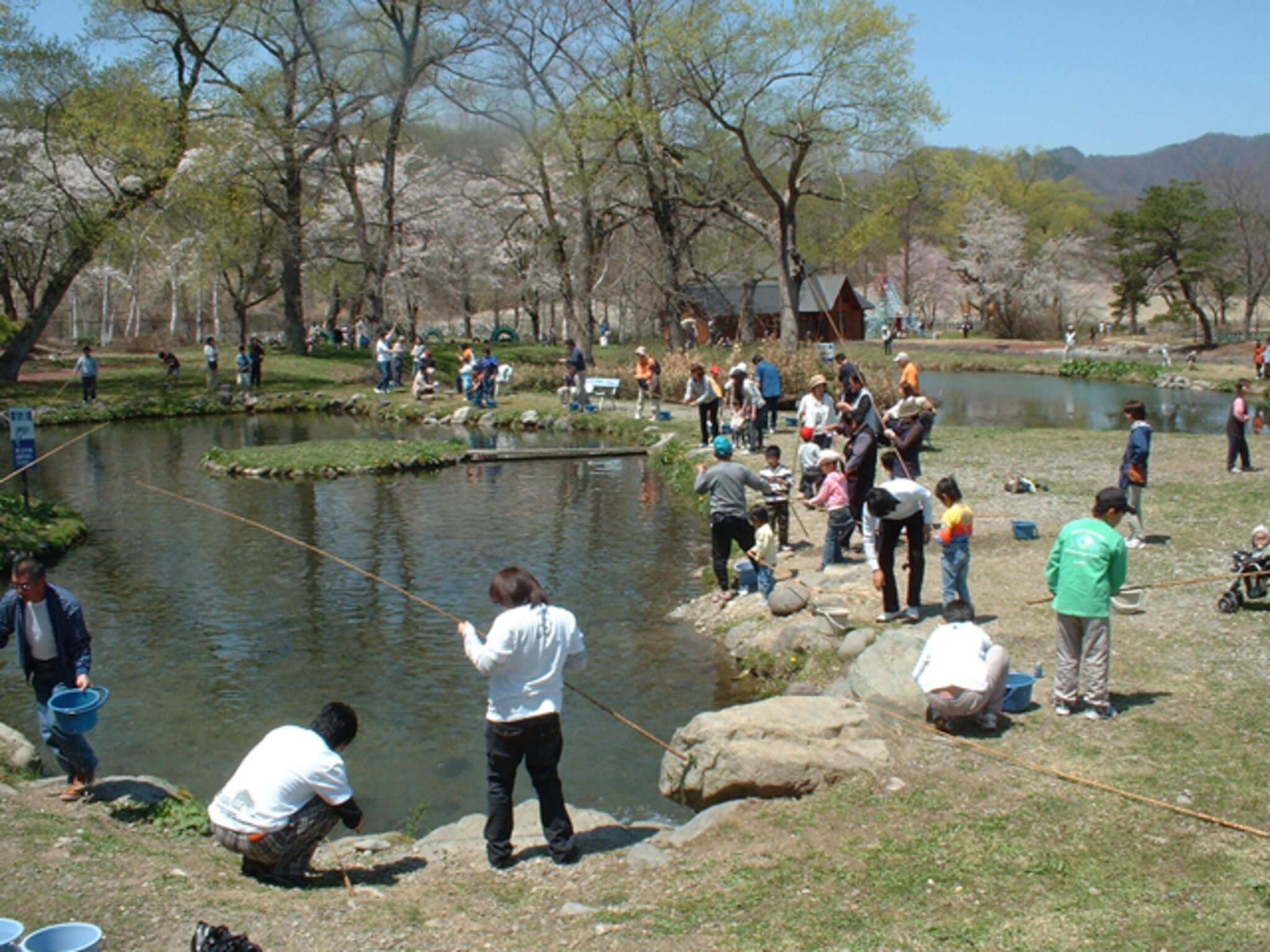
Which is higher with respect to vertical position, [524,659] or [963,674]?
[524,659]

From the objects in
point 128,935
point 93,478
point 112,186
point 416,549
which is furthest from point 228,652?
point 112,186

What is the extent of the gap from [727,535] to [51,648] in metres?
6.73

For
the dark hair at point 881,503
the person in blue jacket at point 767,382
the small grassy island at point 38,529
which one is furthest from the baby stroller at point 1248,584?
the small grassy island at point 38,529

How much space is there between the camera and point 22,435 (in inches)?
635

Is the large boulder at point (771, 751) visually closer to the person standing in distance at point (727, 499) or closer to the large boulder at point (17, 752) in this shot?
the person standing in distance at point (727, 499)

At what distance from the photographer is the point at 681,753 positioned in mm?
7621

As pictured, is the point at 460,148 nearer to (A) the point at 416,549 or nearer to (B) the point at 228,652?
(A) the point at 416,549

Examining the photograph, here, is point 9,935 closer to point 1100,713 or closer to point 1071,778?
point 1071,778

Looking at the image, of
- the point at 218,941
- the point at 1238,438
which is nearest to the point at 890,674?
the point at 218,941

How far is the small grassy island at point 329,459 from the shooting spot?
21422mm

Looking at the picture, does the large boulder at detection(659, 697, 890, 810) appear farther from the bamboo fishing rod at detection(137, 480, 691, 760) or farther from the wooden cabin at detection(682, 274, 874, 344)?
the wooden cabin at detection(682, 274, 874, 344)

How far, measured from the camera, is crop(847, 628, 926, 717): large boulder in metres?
8.12

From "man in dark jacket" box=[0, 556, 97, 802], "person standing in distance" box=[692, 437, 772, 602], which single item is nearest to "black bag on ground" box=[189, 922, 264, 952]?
"man in dark jacket" box=[0, 556, 97, 802]

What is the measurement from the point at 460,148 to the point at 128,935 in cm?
4460
